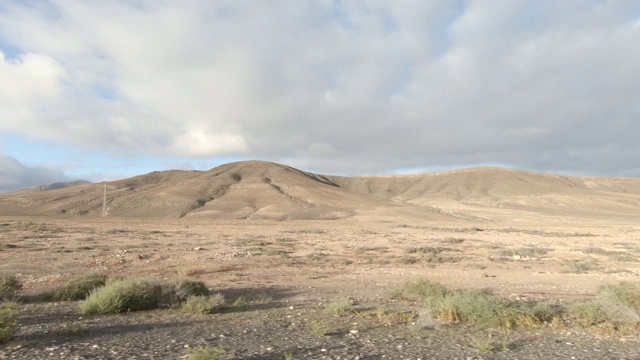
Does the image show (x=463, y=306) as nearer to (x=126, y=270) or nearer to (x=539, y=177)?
(x=126, y=270)

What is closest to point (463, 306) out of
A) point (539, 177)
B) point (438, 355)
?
point (438, 355)

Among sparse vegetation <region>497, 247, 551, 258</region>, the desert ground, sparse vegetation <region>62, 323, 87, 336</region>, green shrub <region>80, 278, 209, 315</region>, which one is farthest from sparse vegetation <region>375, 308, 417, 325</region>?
sparse vegetation <region>497, 247, 551, 258</region>

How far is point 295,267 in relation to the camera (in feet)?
76.4

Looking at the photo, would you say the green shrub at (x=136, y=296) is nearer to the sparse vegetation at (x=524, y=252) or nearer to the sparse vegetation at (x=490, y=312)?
the sparse vegetation at (x=490, y=312)

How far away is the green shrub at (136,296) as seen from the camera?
11.4m

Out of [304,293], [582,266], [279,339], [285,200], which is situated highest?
[285,200]

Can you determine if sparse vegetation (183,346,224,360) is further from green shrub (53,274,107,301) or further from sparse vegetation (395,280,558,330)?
green shrub (53,274,107,301)

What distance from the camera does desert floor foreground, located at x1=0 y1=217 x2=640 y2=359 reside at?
8523 mm

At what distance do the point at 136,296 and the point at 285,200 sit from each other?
88.1 metres

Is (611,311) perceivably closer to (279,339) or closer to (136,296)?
(279,339)

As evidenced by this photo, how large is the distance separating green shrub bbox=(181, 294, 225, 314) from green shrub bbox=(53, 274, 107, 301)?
364 cm

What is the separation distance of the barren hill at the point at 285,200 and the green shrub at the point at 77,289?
66.6m

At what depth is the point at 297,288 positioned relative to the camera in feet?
55.1

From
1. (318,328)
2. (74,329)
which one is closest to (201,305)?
(74,329)
